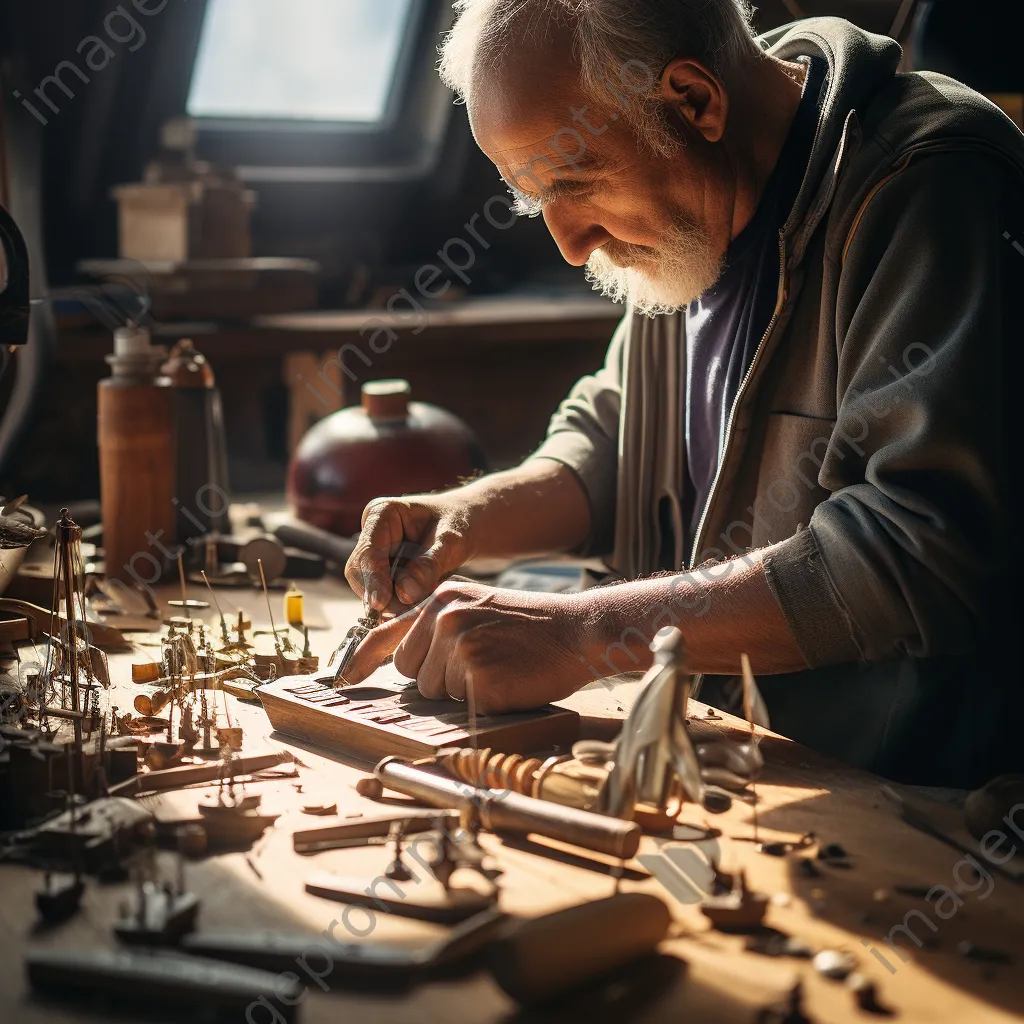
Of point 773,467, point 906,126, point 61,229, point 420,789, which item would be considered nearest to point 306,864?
point 420,789

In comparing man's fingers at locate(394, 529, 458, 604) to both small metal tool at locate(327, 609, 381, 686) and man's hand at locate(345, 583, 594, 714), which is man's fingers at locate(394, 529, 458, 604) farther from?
man's hand at locate(345, 583, 594, 714)

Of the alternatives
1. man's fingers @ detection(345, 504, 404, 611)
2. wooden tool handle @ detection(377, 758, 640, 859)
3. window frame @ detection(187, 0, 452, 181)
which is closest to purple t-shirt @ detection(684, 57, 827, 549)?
man's fingers @ detection(345, 504, 404, 611)

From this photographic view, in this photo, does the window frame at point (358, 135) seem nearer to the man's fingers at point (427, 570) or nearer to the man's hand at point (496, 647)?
the man's fingers at point (427, 570)

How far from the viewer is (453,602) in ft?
6.06

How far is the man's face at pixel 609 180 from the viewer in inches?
80.8

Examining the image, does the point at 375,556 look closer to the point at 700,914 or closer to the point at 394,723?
the point at 394,723

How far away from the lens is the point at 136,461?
269cm

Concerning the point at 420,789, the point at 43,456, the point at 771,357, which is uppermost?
the point at 771,357

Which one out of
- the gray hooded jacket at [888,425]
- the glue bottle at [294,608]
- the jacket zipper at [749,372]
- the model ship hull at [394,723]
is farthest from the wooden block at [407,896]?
the glue bottle at [294,608]

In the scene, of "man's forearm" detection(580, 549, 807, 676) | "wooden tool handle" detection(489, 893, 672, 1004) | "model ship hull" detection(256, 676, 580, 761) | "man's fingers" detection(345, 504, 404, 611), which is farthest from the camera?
"man's fingers" detection(345, 504, 404, 611)

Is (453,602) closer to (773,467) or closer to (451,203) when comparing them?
(773,467)

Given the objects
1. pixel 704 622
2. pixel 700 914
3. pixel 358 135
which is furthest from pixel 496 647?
pixel 358 135

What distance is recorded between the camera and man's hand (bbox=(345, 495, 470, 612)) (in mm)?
2146

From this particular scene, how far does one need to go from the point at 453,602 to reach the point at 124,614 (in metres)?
0.91
